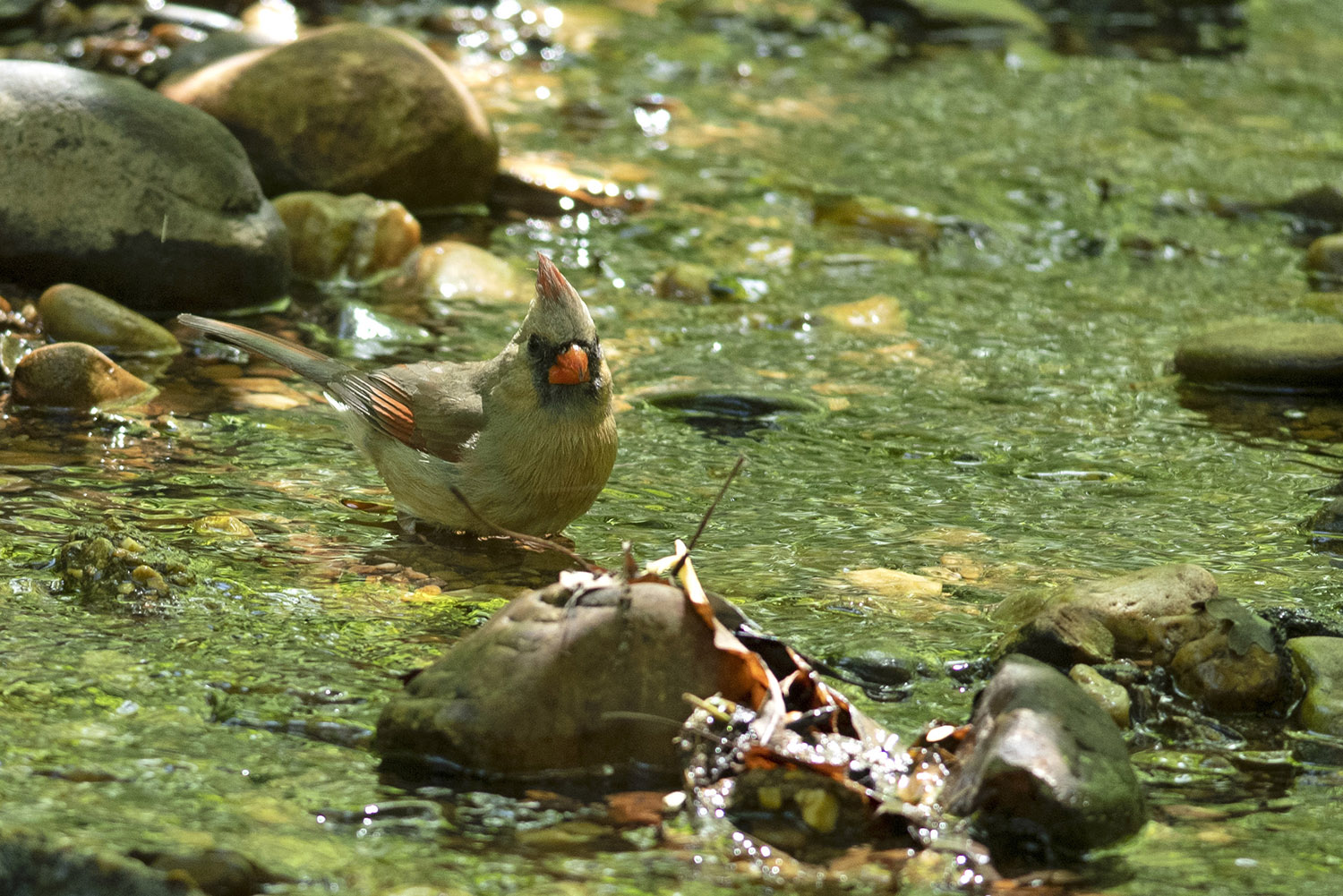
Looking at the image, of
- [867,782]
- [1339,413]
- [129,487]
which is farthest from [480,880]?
[1339,413]

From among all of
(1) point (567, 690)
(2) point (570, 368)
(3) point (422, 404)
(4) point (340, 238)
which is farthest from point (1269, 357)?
(4) point (340, 238)

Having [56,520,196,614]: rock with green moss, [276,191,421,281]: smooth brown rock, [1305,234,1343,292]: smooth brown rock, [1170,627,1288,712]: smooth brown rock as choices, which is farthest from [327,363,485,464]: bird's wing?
[1305,234,1343,292]: smooth brown rock

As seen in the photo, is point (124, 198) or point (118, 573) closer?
point (118, 573)

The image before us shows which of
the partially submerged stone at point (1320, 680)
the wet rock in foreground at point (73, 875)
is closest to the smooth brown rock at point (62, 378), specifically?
the wet rock in foreground at point (73, 875)

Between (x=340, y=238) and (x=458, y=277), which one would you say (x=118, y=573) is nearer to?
(x=458, y=277)

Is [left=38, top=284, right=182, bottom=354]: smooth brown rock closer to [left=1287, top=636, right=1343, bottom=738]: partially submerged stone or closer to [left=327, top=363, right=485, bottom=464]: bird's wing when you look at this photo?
[left=327, top=363, right=485, bottom=464]: bird's wing

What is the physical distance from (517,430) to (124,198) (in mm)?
3217

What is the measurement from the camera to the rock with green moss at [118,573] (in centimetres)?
411

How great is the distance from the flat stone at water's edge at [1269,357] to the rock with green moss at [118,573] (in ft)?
15.3

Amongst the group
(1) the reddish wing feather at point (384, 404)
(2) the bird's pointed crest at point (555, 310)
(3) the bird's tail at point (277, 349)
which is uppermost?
(2) the bird's pointed crest at point (555, 310)

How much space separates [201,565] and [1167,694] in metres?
2.79

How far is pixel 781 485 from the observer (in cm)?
558

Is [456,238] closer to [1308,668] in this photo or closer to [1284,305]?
[1284,305]

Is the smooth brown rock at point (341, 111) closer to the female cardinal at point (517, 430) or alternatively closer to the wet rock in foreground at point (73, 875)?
the female cardinal at point (517, 430)
